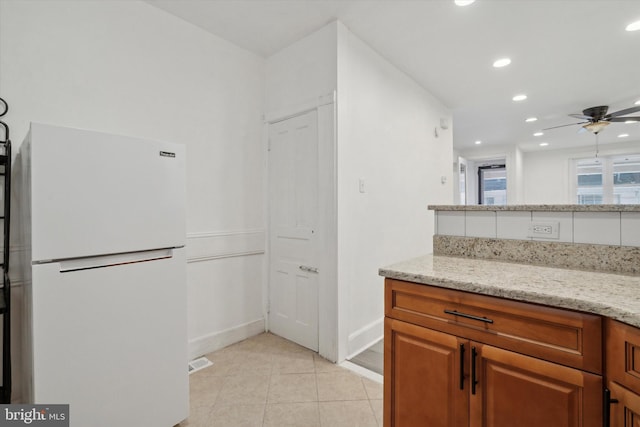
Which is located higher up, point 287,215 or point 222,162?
point 222,162

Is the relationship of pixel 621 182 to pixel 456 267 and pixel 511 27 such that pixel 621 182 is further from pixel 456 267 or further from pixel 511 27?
pixel 456 267

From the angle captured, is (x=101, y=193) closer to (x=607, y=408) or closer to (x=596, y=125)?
(x=607, y=408)

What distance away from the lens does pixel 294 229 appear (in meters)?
2.65

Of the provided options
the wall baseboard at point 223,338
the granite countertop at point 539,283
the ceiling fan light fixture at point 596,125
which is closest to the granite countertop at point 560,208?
the granite countertop at point 539,283

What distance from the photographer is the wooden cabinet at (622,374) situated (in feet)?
2.56

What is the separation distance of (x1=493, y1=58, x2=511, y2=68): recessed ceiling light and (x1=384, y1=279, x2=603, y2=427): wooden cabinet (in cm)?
303

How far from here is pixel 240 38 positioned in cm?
260

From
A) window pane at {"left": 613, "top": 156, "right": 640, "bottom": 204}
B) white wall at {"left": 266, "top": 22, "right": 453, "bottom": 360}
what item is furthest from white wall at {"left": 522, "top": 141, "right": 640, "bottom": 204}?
white wall at {"left": 266, "top": 22, "right": 453, "bottom": 360}

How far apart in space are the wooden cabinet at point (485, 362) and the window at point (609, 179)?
8.31 metres

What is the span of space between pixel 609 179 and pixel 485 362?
8.50 metres

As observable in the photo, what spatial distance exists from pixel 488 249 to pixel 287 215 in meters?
1.65

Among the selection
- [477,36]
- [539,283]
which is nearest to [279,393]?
[539,283]

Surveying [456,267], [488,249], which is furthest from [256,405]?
[488,249]

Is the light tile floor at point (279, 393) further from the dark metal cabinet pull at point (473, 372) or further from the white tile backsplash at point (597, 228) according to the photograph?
the white tile backsplash at point (597, 228)
